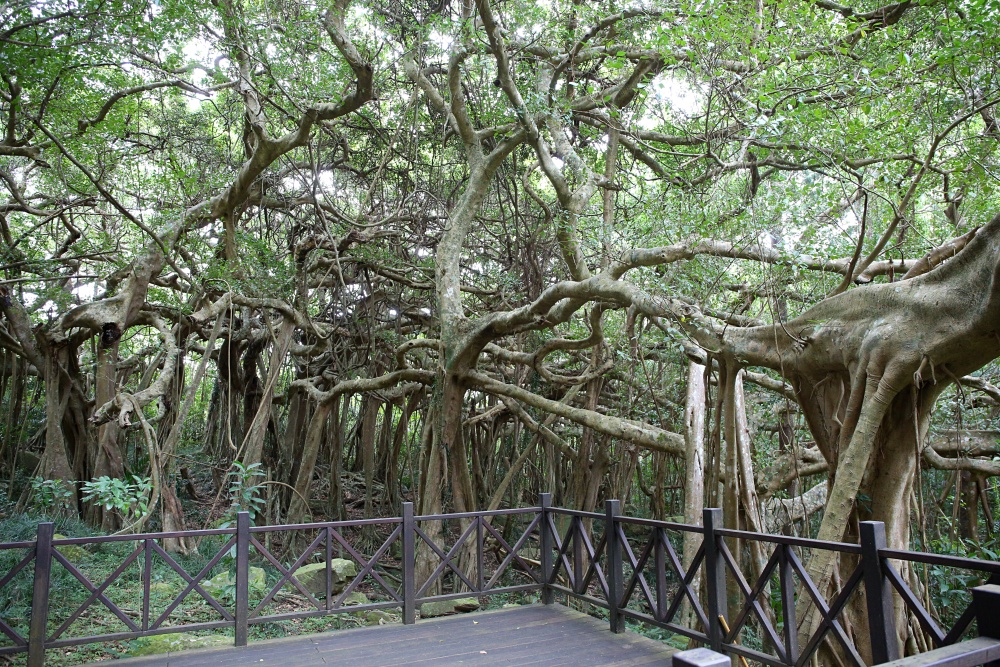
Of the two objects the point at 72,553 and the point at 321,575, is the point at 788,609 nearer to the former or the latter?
the point at 321,575

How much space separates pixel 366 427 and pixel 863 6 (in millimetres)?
7266

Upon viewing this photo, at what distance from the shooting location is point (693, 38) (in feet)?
16.5

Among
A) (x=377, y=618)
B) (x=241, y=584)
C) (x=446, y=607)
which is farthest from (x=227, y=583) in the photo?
(x=241, y=584)

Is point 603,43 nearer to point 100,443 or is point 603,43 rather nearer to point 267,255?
point 267,255

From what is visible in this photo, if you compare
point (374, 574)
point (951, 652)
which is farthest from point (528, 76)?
point (951, 652)

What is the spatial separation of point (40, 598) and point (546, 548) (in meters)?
3.24

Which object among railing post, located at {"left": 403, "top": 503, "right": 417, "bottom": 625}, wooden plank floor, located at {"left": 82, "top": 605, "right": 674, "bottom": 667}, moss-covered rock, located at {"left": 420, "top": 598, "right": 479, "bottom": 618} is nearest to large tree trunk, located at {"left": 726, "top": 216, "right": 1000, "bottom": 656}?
wooden plank floor, located at {"left": 82, "top": 605, "right": 674, "bottom": 667}

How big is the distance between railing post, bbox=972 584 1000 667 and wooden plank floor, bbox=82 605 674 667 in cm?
214

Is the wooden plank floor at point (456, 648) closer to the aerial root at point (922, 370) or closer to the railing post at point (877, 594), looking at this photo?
the railing post at point (877, 594)

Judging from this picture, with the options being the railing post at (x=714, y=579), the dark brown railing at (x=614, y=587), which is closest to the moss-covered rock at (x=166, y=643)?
the dark brown railing at (x=614, y=587)

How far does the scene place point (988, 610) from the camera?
1.84 m

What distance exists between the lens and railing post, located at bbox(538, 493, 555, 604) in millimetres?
5062

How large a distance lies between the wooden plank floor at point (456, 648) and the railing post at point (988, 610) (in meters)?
2.14

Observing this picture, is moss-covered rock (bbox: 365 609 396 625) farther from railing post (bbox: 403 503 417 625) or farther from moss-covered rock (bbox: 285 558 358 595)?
railing post (bbox: 403 503 417 625)
